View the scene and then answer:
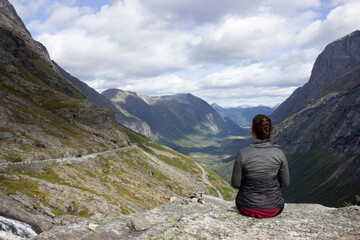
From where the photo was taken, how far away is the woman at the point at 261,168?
34.8ft

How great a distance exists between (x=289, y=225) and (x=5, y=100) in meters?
144

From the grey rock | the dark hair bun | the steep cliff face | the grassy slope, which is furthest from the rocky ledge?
the steep cliff face

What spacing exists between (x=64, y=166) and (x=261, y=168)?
8464 cm

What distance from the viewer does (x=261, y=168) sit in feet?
34.9

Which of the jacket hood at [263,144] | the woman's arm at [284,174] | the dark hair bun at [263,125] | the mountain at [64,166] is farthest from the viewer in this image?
the mountain at [64,166]

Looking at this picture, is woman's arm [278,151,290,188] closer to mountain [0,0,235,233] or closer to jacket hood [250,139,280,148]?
jacket hood [250,139,280,148]

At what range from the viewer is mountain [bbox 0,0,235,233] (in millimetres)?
47188

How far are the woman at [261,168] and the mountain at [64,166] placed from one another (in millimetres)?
30093

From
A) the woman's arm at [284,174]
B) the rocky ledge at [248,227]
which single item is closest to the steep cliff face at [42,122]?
the rocky ledge at [248,227]

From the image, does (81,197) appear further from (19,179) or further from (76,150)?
(76,150)

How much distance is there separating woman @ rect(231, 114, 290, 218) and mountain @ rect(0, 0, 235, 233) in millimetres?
30093

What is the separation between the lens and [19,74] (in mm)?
180125

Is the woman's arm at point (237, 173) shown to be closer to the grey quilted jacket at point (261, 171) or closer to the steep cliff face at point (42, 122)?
the grey quilted jacket at point (261, 171)

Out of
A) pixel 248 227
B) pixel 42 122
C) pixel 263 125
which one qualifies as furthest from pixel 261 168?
pixel 42 122
